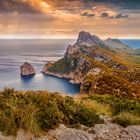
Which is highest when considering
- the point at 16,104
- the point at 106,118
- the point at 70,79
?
the point at 16,104

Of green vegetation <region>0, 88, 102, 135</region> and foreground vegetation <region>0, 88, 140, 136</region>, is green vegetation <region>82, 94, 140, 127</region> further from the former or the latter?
green vegetation <region>0, 88, 102, 135</region>

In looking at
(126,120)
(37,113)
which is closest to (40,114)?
(37,113)

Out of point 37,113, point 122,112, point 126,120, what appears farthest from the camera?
point 122,112

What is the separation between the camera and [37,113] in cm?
977

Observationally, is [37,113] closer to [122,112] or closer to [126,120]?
[126,120]

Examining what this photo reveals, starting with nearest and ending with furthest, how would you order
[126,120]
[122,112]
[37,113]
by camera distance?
[37,113]
[126,120]
[122,112]

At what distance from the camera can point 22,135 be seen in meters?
8.82

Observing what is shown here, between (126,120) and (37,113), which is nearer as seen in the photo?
(37,113)

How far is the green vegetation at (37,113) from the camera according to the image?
917 centimetres

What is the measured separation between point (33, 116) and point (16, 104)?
3.56 ft

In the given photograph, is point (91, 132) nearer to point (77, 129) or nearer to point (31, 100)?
point (77, 129)

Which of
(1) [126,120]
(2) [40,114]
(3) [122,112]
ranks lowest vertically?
(3) [122,112]

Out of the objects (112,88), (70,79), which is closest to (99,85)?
(112,88)

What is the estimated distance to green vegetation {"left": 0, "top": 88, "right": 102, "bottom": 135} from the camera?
9.17 m
